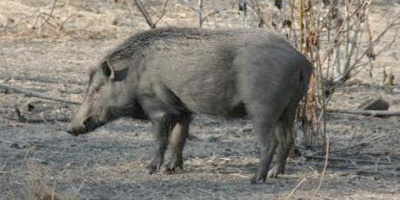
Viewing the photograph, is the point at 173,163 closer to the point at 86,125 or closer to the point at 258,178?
the point at 258,178

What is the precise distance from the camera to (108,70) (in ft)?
26.5

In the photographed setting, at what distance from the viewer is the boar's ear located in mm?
8031

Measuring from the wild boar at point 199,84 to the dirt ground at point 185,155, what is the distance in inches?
11.3

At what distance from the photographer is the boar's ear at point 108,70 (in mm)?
8031

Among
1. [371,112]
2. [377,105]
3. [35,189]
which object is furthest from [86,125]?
[377,105]

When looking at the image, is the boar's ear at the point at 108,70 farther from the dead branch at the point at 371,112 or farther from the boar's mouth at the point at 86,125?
the dead branch at the point at 371,112

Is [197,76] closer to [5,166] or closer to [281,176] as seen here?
[281,176]

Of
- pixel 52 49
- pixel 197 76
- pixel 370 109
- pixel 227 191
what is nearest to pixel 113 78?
pixel 197 76

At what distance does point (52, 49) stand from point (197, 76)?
23.6ft

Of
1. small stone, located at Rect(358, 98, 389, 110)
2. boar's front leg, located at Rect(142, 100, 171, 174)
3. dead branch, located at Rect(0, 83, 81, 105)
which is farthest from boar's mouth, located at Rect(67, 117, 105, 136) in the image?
small stone, located at Rect(358, 98, 389, 110)

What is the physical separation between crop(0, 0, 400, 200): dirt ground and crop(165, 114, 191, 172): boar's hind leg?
0.09 m

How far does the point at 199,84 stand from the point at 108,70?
2.61 feet

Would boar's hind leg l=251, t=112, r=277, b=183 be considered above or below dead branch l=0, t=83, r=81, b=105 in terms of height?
above

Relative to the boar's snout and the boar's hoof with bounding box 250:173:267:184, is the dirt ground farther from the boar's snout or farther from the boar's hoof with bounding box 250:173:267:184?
the boar's snout
